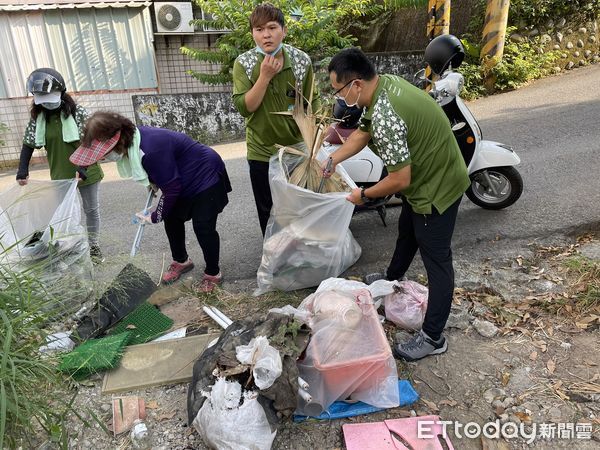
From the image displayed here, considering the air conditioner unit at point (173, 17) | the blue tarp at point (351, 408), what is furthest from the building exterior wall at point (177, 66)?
the blue tarp at point (351, 408)

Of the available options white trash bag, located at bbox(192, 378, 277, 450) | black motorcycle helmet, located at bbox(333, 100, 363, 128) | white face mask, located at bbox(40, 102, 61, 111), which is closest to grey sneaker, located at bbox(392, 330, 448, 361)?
white trash bag, located at bbox(192, 378, 277, 450)

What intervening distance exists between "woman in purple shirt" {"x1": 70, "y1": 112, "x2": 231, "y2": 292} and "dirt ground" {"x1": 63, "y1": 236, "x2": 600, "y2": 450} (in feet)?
1.63

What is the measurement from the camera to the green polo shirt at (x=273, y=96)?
3006mm

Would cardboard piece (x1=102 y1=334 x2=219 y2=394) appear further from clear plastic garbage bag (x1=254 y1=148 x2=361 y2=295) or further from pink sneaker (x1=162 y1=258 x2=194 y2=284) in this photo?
pink sneaker (x1=162 y1=258 x2=194 y2=284)

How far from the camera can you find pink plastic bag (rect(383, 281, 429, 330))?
274 cm

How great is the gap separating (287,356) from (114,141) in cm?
168

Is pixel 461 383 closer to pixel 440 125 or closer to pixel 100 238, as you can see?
pixel 440 125

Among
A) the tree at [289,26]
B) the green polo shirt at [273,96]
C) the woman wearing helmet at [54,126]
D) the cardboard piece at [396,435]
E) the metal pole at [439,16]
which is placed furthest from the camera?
the tree at [289,26]

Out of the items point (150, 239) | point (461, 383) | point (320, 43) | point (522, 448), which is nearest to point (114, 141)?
point (150, 239)

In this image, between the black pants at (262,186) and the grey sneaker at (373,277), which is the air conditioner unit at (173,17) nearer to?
the black pants at (262,186)

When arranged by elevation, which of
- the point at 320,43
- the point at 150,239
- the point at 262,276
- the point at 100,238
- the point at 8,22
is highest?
the point at 8,22

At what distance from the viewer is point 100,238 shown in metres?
3.35

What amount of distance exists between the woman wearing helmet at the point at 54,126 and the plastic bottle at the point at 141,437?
149 centimetres

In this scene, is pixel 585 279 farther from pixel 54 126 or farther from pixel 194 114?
pixel 194 114
